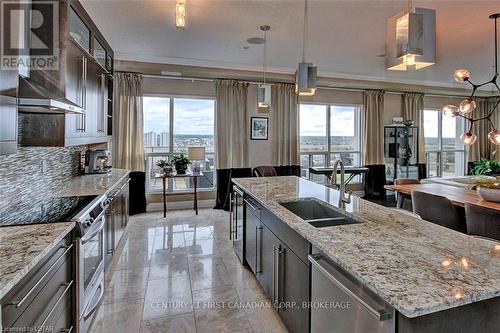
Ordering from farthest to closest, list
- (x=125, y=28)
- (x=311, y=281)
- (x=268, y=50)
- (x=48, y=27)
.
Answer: (x=268, y=50) < (x=125, y=28) < (x=48, y=27) < (x=311, y=281)

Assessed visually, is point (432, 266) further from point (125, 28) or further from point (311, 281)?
point (125, 28)

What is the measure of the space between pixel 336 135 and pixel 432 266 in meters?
6.45

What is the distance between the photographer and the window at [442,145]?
325 inches

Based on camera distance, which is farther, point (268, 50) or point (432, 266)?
point (268, 50)

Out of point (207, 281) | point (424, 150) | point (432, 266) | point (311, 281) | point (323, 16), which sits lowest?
point (207, 281)

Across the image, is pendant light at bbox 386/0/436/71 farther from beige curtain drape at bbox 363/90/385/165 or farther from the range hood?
beige curtain drape at bbox 363/90/385/165

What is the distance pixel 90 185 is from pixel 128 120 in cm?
253

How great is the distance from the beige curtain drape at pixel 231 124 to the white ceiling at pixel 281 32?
499 millimetres

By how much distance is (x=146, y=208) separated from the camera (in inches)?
229

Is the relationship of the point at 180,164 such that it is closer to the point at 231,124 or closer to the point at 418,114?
the point at 231,124

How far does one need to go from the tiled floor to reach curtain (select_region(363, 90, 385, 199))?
4.58m

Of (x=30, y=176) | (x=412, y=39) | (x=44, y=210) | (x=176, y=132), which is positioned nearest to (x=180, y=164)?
(x=176, y=132)

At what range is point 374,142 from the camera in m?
7.28

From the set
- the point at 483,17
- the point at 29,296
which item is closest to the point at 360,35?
the point at 483,17
